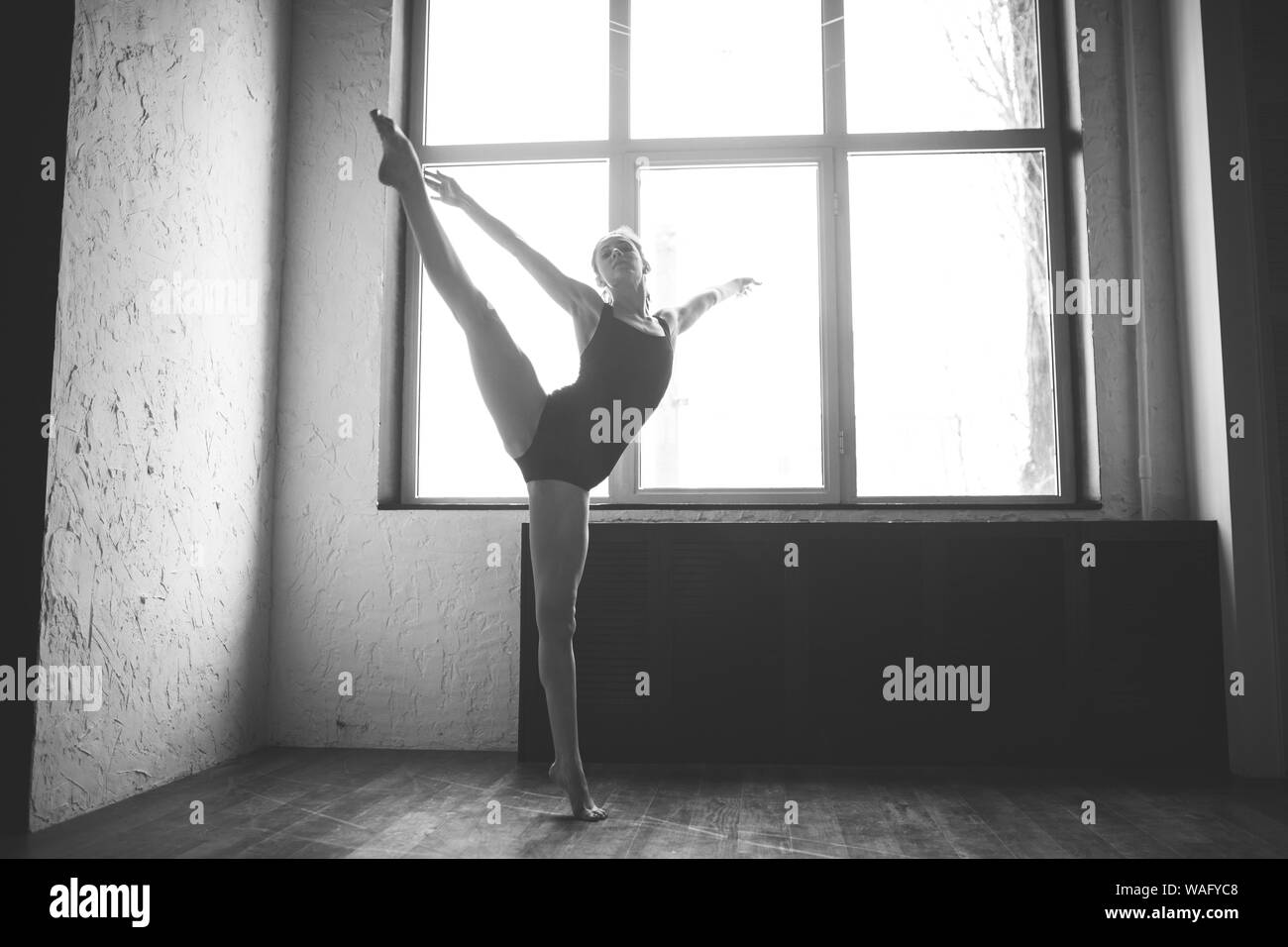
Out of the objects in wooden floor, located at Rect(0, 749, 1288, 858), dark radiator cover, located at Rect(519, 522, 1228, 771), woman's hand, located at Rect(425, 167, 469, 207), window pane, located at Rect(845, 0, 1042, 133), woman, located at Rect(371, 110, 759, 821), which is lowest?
wooden floor, located at Rect(0, 749, 1288, 858)

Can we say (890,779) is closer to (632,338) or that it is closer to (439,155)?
(632,338)

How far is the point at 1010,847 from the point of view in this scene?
211cm

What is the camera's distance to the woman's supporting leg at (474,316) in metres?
2.19

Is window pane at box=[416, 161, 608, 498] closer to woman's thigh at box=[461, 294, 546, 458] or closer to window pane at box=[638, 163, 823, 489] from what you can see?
window pane at box=[638, 163, 823, 489]

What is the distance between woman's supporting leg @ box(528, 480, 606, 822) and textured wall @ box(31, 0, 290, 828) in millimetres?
1277

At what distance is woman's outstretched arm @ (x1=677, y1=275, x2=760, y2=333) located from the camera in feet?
9.27

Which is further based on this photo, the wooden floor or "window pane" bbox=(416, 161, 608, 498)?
"window pane" bbox=(416, 161, 608, 498)

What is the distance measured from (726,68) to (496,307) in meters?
1.40

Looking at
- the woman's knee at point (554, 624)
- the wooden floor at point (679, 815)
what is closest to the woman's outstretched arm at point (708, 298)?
the woman's knee at point (554, 624)

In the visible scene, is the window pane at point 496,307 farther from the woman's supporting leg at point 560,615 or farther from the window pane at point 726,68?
the woman's supporting leg at point 560,615

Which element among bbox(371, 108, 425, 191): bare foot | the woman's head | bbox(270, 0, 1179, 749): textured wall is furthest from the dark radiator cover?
bbox(371, 108, 425, 191): bare foot
